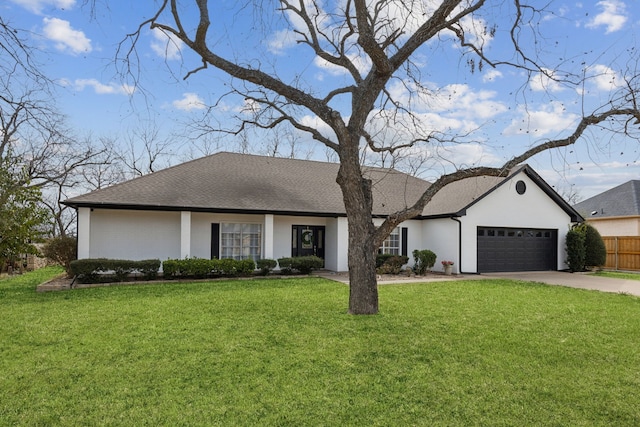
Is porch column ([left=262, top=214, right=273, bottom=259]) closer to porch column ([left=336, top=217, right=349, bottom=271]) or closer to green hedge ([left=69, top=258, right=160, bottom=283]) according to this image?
porch column ([left=336, top=217, right=349, bottom=271])

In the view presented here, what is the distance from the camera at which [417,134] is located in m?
10.2

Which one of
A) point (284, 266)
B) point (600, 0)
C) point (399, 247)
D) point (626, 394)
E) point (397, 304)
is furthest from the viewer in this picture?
point (399, 247)

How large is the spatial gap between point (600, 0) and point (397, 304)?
290 inches

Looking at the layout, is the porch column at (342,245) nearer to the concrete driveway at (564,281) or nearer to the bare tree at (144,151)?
the concrete driveway at (564,281)

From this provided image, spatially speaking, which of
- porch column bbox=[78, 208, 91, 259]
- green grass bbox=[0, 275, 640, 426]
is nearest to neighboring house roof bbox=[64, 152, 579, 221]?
porch column bbox=[78, 208, 91, 259]

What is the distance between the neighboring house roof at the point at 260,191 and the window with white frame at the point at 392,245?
1.27 m

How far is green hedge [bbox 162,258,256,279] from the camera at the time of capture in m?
13.0

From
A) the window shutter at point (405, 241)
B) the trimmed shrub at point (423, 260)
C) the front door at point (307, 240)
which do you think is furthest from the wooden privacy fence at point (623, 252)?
the front door at point (307, 240)

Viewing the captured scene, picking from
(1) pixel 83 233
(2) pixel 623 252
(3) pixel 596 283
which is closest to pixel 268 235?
(1) pixel 83 233

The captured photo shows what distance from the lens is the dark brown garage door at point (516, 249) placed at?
17047 millimetres

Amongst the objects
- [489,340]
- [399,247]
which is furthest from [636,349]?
[399,247]

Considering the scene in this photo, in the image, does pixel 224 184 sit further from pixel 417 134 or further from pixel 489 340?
pixel 489 340

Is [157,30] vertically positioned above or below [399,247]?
above

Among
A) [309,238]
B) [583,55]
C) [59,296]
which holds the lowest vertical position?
[59,296]
